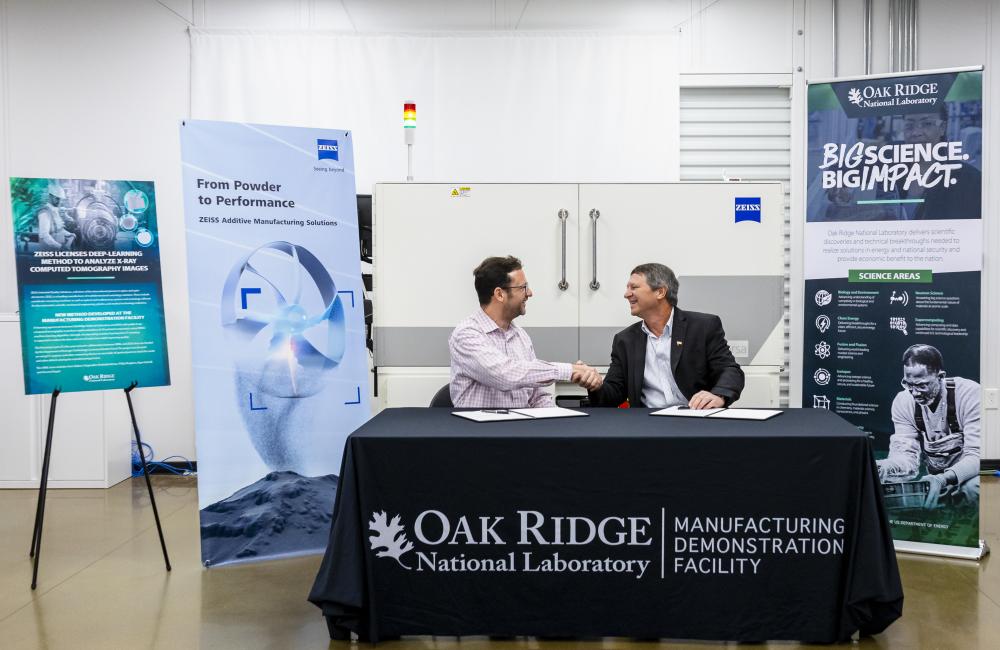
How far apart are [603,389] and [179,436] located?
3253mm

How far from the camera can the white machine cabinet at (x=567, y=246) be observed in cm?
420

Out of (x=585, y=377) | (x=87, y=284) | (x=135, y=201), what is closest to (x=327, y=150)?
(x=135, y=201)

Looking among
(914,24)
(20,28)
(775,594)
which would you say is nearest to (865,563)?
(775,594)

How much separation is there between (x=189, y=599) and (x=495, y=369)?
4.95 feet

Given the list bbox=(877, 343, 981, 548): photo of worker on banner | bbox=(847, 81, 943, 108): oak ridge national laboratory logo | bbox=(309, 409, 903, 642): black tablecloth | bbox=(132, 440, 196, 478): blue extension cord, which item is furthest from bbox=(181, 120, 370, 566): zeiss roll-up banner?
bbox=(877, 343, 981, 548): photo of worker on banner

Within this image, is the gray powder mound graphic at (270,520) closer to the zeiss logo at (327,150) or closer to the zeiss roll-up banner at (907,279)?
the zeiss logo at (327,150)

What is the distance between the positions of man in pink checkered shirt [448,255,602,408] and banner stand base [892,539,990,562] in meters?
1.72

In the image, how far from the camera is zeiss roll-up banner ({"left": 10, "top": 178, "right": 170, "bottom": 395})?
11.0 feet

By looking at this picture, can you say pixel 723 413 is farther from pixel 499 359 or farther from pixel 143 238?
pixel 143 238

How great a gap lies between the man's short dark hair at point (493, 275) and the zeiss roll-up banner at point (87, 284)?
1.40m

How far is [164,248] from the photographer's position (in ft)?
18.0

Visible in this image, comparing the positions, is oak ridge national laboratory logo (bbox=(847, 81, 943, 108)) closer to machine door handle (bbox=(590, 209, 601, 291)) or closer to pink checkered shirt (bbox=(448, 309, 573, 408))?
machine door handle (bbox=(590, 209, 601, 291))

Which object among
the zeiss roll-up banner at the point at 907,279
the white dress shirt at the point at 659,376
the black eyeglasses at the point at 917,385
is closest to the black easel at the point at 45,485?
the white dress shirt at the point at 659,376

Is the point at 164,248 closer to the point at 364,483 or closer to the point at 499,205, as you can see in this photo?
the point at 499,205
